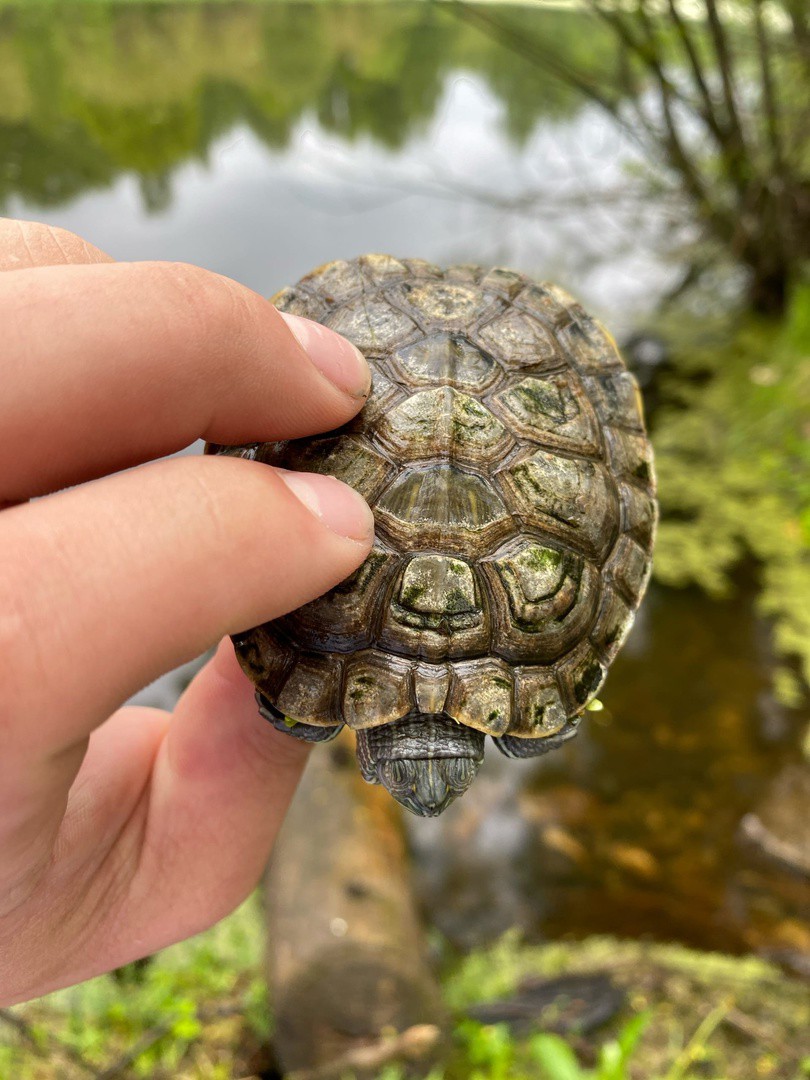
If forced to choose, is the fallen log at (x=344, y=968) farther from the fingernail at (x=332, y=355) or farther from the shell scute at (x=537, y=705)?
the fingernail at (x=332, y=355)

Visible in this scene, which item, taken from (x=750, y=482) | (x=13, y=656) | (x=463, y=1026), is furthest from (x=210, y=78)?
(x=13, y=656)

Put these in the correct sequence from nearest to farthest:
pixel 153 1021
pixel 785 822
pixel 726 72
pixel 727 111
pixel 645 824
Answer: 1. pixel 153 1021
2. pixel 785 822
3. pixel 645 824
4. pixel 726 72
5. pixel 727 111

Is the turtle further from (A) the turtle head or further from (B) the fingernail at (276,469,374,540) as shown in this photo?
(B) the fingernail at (276,469,374,540)

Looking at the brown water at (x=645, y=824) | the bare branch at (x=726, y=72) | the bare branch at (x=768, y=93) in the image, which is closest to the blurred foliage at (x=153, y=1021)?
the brown water at (x=645, y=824)

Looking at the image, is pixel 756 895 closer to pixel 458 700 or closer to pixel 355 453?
pixel 458 700

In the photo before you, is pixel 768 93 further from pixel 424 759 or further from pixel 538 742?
pixel 424 759

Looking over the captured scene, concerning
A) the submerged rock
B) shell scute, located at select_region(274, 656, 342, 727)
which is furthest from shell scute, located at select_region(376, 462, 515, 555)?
the submerged rock

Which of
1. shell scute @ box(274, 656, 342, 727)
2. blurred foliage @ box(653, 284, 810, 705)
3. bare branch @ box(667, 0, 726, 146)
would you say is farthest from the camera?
blurred foliage @ box(653, 284, 810, 705)
